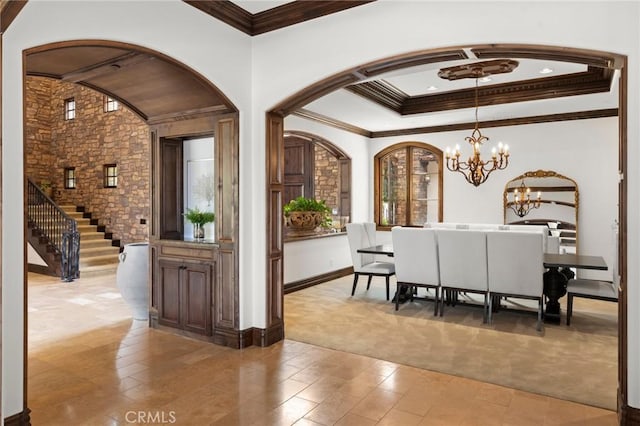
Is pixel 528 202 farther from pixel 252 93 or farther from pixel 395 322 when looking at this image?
pixel 252 93

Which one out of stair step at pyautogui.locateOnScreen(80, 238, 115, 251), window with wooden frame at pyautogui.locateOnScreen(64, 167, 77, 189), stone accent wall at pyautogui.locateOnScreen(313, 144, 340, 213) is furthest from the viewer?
window with wooden frame at pyautogui.locateOnScreen(64, 167, 77, 189)

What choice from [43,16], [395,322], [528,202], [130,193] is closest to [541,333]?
[395,322]

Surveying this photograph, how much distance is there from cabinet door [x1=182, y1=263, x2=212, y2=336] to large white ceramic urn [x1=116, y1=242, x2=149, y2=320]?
81 centimetres

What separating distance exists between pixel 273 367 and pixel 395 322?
70.3 inches

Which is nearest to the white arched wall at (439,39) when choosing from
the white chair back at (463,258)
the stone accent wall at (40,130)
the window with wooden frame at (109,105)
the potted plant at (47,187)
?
the white chair back at (463,258)

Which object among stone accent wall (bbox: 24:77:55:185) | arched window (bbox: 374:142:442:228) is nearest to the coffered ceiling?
arched window (bbox: 374:142:442:228)

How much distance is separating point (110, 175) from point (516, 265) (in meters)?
9.02

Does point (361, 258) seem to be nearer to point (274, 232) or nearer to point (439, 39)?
point (274, 232)

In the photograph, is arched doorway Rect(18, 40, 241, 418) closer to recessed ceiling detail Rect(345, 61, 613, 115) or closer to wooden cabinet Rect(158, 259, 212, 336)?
wooden cabinet Rect(158, 259, 212, 336)

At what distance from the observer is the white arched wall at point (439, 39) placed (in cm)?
254

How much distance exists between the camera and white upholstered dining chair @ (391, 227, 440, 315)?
16.1 ft

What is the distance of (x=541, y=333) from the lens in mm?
4371

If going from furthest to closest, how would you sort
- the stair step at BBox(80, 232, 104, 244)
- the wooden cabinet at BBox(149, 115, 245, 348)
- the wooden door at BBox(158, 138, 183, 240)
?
the stair step at BBox(80, 232, 104, 244)
the wooden door at BBox(158, 138, 183, 240)
the wooden cabinet at BBox(149, 115, 245, 348)

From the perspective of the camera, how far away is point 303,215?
254 inches
